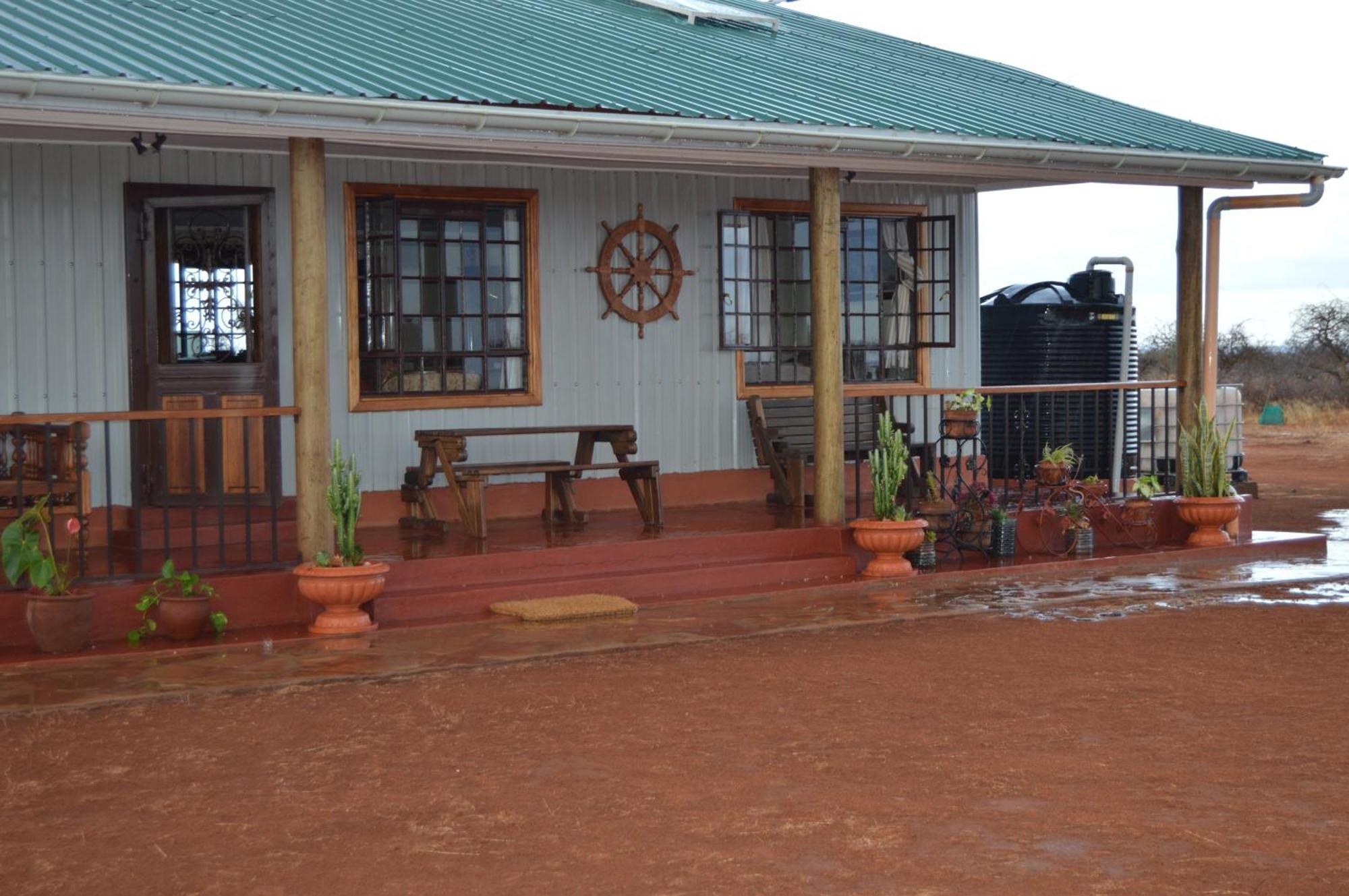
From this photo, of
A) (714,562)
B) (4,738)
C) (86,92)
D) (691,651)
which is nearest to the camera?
(4,738)

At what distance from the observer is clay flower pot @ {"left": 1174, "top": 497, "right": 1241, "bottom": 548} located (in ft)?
35.3

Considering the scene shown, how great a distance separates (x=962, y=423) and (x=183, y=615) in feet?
16.4

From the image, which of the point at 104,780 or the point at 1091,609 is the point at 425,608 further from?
the point at 1091,609

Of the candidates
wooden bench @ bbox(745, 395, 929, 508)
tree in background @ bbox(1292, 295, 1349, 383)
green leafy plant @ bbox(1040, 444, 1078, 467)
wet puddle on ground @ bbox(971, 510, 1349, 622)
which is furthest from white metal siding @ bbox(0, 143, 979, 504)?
tree in background @ bbox(1292, 295, 1349, 383)

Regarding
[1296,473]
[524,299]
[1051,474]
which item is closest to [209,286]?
[524,299]

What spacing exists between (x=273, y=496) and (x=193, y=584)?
1.87 feet

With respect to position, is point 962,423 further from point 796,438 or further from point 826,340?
point 796,438

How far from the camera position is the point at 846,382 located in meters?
12.1

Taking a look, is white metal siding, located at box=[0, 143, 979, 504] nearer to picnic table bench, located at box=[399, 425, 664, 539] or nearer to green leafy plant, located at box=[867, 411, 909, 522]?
picnic table bench, located at box=[399, 425, 664, 539]

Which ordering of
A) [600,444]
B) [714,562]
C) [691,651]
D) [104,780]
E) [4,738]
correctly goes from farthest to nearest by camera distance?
[600,444] < [714,562] < [691,651] < [4,738] < [104,780]

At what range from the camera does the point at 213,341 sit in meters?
9.76

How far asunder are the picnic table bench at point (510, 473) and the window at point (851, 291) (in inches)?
72.1

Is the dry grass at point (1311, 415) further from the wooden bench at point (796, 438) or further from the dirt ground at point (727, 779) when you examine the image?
the dirt ground at point (727, 779)

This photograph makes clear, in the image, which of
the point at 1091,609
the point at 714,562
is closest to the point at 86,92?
the point at 714,562
